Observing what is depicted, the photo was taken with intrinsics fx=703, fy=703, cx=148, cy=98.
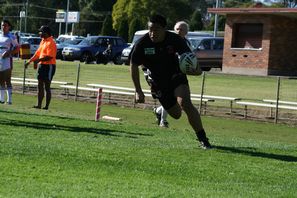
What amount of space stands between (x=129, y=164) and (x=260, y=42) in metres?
32.3

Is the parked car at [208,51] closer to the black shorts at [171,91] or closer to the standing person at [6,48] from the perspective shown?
the standing person at [6,48]

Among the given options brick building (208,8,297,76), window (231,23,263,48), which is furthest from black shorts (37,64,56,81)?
window (231,23,263,48)

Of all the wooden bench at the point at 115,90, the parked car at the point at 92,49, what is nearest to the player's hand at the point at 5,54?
the wooden bench at the point at 115,90

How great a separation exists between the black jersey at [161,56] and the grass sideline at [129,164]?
0.98 m

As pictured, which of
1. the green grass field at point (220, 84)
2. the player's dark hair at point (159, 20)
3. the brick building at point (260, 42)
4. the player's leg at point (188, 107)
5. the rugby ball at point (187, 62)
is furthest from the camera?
the brick building at point (260, 42)

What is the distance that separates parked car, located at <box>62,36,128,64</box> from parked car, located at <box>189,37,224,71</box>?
6734mm

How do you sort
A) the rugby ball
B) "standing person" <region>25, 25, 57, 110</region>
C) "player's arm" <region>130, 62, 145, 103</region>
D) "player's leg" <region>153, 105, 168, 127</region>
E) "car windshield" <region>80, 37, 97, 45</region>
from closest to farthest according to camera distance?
the rugby ball → "player's arm" <region>130, 62, 145, 103</region> → "player's leg" <region>153, 105, 168, 127</region> → "standing person" <region>25, 25, 57, 110</region> → "car windshield" <region>80, 37, 97, 45</region>

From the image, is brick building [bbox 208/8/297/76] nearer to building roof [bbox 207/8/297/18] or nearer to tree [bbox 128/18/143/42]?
building roof [bbox 207/8/297/18]

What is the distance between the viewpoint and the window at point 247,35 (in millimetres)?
39438

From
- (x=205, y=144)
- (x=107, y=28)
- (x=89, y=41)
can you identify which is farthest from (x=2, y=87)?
(x=107, y=28)

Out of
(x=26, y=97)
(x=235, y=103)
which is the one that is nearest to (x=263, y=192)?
(x=235, y=103)

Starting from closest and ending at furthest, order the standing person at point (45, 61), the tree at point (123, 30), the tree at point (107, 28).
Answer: the standing person at point (45, 61) < the tree at point (123, 30) < the tree at point (107, 28)

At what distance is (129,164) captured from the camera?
7828 mm

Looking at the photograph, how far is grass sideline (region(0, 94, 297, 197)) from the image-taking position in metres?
6.50
